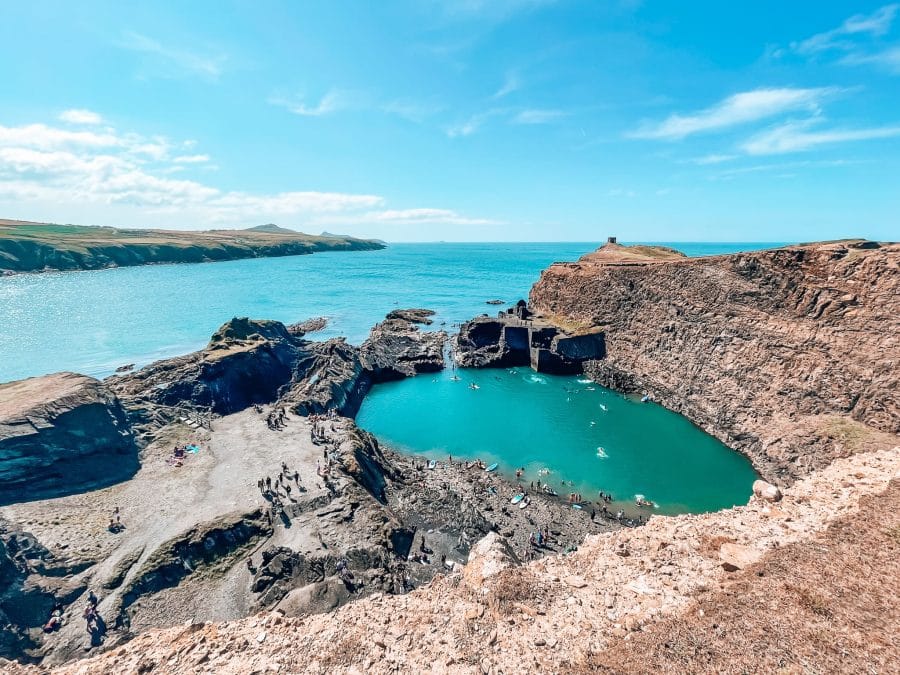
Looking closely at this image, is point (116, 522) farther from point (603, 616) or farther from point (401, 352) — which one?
point (401, 352)

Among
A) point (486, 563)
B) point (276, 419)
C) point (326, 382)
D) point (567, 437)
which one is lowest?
point (567, 437)

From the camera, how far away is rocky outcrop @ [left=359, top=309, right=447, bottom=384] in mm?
63688

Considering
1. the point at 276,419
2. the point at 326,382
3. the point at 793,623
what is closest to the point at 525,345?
the point at 326,382

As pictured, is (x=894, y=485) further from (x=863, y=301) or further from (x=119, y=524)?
(x=119, y=524)

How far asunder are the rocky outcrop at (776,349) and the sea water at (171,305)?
5170cm

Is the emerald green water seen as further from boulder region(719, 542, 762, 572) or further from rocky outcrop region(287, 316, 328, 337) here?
rocky outcrop region(287, 316, 328, 337)

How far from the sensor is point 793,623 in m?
12.3

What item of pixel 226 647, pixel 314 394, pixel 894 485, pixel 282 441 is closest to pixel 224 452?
pixel 282 441

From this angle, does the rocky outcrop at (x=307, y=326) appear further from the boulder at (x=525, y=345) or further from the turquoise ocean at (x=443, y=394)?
the boulder at (x=525, y=345)

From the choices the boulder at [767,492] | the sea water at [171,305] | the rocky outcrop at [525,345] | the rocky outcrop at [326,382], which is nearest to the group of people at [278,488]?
the rocky outcrop at [326,382]

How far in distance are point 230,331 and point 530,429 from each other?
4700 cm

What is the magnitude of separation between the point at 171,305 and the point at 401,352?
89283 millimetres

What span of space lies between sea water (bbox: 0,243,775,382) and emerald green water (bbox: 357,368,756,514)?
36576 mm

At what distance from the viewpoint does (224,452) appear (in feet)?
117
